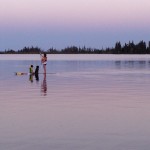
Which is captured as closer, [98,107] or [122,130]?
[122,130]

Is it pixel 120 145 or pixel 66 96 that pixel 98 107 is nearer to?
pixel 66 96

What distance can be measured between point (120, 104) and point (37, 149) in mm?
7833

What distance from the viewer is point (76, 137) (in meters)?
11.0

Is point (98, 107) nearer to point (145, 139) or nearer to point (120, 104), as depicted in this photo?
point (120, 104)

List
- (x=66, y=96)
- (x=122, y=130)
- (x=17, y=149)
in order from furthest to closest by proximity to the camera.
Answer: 1. (x=66, y=96)
2. (x=122, y=130)
3. (x=17, y=149)

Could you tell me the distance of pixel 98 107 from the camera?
53.3ft

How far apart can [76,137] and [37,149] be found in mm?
1508

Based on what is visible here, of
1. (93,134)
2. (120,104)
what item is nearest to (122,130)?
(93,134)

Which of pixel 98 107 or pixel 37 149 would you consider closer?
pixel 37 149

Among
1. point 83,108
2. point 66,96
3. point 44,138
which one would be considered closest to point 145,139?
point 44,138

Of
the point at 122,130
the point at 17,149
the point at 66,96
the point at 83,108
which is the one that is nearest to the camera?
the point at 17,149

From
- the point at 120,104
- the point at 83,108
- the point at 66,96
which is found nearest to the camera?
the point at 83,108

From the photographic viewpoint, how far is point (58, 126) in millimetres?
12484

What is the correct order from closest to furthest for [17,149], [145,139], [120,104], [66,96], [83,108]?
[17,149] → [145,139] → [83,108] → [120,104] → [66,96]
